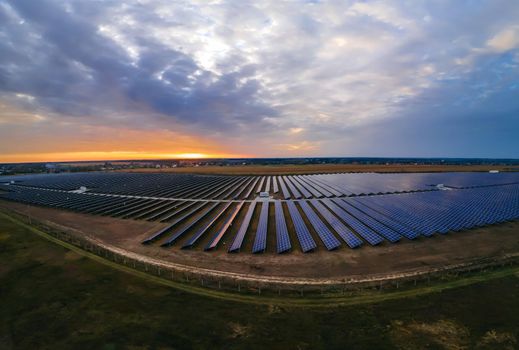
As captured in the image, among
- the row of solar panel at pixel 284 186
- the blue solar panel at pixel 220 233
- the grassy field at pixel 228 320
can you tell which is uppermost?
the row of solar panel at pixel 284 186

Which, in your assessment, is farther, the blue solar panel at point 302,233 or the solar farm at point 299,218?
the solar farm at point 299,218

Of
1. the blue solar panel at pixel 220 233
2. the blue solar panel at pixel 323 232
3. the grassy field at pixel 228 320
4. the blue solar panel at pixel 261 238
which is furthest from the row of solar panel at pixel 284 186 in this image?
the grassy field at pixel 228 320

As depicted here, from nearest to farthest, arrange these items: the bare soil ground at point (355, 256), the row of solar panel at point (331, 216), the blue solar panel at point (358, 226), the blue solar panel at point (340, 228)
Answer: the bare soil ground at point (355, 256) → the blue solar panel at point (340, 228) → the blue solar panel at point (358, 226) → the row of solar panel at point (331, 216)

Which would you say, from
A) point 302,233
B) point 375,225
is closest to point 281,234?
point 302,233

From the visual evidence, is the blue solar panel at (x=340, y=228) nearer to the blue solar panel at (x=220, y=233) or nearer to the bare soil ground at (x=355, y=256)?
the bare soil ground at (x=355, y=256)

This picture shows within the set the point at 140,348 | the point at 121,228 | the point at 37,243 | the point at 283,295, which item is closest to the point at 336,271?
the point at 283,295

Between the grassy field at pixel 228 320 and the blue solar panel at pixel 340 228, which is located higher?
the blue solar panel at pixel 340 228

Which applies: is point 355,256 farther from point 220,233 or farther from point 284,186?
point 284,186
